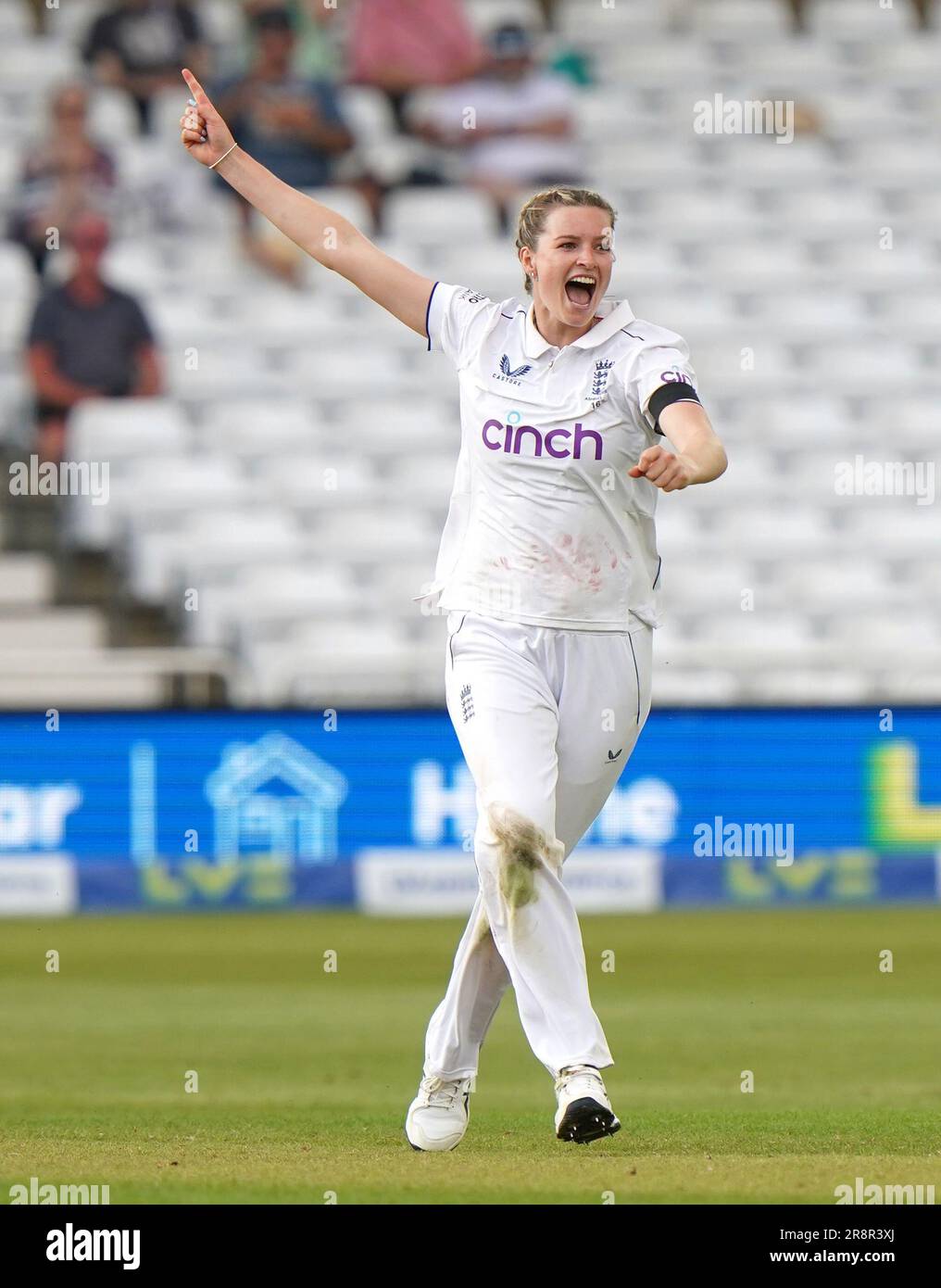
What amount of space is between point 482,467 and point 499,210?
50.9 ft

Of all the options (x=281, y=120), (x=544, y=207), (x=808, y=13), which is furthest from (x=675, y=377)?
(x=808, y=13)

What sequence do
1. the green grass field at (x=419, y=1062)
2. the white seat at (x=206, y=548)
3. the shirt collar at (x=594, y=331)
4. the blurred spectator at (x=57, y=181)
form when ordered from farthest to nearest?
the blurred spectator at (x=57, y=181) < the white seat at (x=206, y=548) < the shirt collar at (x=594, y=331) < the green grass field at (x=419, y=1062)

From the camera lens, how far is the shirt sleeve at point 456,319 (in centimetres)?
674

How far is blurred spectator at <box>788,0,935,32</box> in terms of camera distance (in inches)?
950

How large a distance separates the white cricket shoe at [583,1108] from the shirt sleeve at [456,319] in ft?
6.33

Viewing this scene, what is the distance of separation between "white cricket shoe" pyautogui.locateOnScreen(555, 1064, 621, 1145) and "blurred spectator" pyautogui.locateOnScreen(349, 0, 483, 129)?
16.5 meters

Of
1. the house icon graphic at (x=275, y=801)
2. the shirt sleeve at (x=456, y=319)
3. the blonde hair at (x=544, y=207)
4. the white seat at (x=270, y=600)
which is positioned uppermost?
the white seat at (x=270, y=600)

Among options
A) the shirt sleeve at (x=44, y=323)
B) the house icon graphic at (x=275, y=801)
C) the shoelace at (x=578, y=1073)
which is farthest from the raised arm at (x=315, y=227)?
the shirt sleeve at (x=44, y=323)

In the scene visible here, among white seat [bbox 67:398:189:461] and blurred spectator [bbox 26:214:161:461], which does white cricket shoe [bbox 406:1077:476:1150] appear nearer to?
blurred spectator [bbox 26:214:161:461]

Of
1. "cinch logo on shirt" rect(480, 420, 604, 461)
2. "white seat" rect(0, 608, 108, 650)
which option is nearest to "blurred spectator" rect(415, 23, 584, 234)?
"white seat" rect(0, 608, 108, 650)

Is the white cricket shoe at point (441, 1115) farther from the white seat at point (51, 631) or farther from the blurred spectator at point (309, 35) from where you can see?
the blurred spectator at point (309, 35)

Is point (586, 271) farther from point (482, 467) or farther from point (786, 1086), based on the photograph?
point (786, 1086)

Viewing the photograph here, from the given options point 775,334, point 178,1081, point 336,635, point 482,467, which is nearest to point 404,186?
point 775,334

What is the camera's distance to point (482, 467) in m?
6.58
